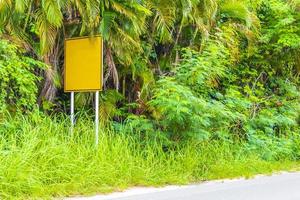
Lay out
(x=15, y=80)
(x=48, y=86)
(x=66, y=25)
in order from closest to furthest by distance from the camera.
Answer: (x=15, y=80) < (x=48, y=86) < (x=66, y=25)

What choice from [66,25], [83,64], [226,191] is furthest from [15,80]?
[226,191]

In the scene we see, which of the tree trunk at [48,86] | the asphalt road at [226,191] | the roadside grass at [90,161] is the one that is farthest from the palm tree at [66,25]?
the asphalt road at [226,191]

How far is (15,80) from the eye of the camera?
9.09 metres

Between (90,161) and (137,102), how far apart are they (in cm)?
300

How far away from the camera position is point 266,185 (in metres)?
9.00

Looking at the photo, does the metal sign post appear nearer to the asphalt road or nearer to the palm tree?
the palm tree

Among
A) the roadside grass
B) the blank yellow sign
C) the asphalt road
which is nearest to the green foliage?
the roadside grass

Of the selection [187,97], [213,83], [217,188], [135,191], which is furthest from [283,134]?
[135,191]

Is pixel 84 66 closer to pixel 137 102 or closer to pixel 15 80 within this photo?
pixel 15 80

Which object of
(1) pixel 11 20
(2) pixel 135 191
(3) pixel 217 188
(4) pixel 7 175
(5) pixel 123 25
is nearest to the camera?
(4) pixel 7 175

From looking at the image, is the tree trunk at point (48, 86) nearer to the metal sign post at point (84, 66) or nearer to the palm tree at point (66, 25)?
the palm tree at point (66, 25)

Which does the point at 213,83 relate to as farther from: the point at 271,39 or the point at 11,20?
the point at 11,20

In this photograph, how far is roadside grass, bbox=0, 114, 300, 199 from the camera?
7.32 m

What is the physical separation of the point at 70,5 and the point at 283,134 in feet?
21.6
